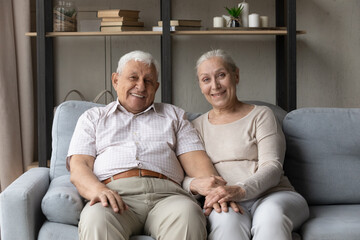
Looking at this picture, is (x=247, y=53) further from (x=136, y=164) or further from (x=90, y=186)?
(x=90, y=186)

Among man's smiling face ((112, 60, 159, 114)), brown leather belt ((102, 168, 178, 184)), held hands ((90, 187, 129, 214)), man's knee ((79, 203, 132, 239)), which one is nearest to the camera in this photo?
man's knee ((79, 203, 132, 239))

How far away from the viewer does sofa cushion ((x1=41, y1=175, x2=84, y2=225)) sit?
6.31 ft

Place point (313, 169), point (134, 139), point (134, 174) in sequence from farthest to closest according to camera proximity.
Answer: point (313, 169) < point (134, 139) < point (134, 174)

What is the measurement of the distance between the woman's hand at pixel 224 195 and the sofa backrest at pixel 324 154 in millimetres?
520

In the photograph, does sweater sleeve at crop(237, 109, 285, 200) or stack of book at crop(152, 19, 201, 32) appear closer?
sweater sleeve at crop(237, 109, 285, 200)

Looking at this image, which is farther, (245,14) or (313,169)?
(245,14)

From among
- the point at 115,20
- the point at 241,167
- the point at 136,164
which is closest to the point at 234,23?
the point at 115,20

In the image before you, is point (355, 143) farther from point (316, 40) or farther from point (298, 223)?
point (316, 40)

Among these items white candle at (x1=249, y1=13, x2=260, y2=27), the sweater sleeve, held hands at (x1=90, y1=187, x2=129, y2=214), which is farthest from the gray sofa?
white candle at (x1=249, y1=13, x2=260, y2=27)

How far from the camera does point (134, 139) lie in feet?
7.29

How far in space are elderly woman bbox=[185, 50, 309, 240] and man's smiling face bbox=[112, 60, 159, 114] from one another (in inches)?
10.3

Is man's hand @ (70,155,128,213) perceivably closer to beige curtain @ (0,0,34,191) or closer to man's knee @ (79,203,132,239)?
man's knee @ (79,203,132,239)

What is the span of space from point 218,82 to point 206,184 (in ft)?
1.77

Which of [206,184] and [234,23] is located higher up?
[234,23]
